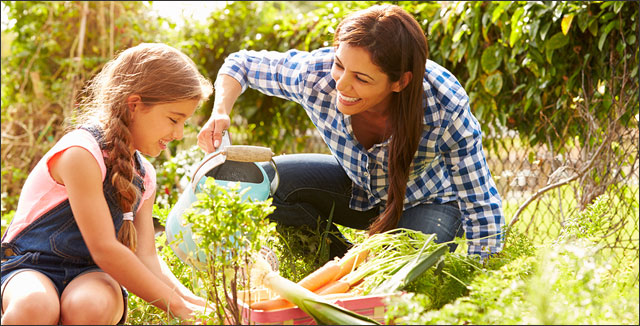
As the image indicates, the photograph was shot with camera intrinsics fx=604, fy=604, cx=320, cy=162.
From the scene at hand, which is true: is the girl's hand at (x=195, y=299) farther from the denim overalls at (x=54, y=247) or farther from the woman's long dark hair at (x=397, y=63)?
the woman's long dark hair at (x=397, y=63)

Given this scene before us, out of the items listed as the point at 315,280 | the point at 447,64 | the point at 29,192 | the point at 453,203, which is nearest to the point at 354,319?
the point at 315,280

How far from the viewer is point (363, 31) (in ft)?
6.64

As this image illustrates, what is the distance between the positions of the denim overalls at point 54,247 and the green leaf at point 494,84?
2405mm

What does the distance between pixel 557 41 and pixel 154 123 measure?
2254 mm

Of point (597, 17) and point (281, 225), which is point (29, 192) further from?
→ point (597, 17)

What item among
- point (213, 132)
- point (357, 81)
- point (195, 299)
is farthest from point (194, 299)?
point (357, 81)

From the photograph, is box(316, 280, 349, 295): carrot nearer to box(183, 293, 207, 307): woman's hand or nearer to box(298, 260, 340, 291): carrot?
box(298, 260, 340, 291): carrot

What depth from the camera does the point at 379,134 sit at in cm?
244

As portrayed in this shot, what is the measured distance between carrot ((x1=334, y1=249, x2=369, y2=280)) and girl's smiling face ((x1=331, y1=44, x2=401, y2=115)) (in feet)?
1.78

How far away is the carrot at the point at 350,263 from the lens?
1.78 m

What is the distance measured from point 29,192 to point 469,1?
2597 mm

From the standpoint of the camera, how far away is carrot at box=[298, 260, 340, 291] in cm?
168

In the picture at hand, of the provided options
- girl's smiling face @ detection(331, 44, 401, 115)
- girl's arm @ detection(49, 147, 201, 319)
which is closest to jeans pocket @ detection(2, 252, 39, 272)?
girl's arm @ detection(49, 147, 201, 319)

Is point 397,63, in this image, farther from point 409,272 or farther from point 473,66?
point 473,66
